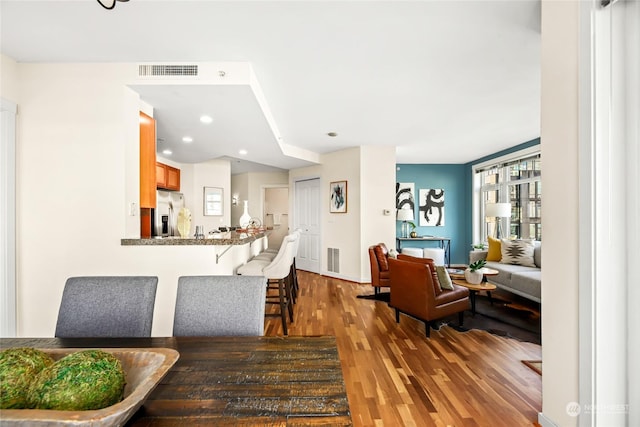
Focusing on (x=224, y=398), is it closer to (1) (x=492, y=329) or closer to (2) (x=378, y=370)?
(2) (x=378, y=370)

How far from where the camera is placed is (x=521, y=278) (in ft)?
12.3

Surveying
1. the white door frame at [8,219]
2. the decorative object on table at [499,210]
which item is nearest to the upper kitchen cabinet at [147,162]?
the white door frame at [8,219]

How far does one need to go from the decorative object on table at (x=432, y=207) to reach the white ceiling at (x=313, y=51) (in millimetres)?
3303

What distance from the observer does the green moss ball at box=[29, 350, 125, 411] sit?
2.02 ft

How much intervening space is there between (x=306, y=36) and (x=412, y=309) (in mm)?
2763

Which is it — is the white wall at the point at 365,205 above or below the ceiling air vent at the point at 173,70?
below

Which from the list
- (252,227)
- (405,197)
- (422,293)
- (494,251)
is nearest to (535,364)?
(422,293)

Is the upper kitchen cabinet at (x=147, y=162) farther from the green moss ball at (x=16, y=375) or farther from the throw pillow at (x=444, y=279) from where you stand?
the throw pillow at (x=444, y=279)

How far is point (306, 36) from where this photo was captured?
2.03m

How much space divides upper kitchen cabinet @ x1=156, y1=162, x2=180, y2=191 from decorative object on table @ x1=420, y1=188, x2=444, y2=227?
5.56 meters

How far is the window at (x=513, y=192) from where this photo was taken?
5.00 meters

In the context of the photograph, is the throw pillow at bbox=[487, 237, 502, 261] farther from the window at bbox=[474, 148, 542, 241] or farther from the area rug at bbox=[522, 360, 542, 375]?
the area rug at bbox=[522, 360, 542, 375]

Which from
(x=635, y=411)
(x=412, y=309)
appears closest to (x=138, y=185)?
(x=412, y=309)

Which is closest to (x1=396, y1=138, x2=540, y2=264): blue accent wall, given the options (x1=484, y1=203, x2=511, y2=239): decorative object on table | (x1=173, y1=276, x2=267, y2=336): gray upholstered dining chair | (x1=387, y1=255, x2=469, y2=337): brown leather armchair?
(x1=484, y1=203, x2=511, y2=239): decorative object on table
